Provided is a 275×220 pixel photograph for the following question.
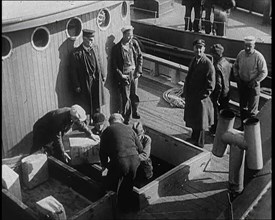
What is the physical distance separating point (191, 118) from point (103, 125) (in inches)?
68.1

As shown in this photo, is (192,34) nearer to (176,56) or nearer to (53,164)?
(176,56)

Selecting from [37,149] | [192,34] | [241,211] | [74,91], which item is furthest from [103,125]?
[192,34]

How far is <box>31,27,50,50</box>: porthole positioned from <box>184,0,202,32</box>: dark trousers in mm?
6226

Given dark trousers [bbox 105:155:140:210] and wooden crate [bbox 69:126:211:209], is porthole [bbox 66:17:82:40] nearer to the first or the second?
wooden crate [bbox 69:126:211:209]

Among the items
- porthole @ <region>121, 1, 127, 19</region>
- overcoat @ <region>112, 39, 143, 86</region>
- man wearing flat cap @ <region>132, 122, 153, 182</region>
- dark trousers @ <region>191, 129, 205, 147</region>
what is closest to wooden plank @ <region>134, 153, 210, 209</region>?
man wearing flat cap @ <region>132, 122, 153, 182</region>

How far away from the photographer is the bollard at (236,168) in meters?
5.07

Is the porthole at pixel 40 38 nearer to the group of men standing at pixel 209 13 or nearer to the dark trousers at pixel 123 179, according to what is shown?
the dark trousers at pixel 123 179

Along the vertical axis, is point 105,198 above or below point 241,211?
below

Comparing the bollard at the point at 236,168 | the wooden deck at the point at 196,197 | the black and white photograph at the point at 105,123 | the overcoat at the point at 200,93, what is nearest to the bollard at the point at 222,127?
the black and white photograph at the point at 105,123

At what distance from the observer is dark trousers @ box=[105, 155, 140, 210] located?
642cm

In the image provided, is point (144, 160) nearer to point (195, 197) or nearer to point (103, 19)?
point (195, 197)

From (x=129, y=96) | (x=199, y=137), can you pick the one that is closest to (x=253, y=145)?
(x=199, y=137)

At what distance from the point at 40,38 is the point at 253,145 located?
15.1 feet

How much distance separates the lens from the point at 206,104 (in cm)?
809
